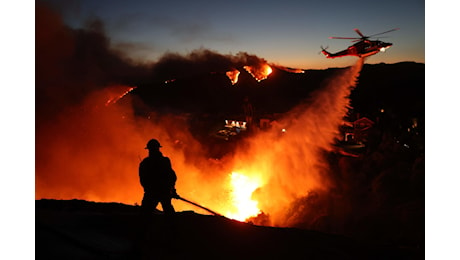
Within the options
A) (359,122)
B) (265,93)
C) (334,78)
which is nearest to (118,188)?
(334,78)

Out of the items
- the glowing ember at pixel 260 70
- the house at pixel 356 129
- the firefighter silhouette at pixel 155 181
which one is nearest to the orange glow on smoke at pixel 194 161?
the house at pixel 356 129

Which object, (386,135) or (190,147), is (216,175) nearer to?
(190,147)

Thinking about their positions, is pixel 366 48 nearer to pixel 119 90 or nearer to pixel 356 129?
pixel 119 90

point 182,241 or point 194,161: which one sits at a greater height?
point 194,161

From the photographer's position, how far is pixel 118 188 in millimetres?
21562

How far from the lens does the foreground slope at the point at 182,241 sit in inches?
200

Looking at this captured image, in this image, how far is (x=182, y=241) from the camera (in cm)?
592

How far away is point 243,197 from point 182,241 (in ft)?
47.3

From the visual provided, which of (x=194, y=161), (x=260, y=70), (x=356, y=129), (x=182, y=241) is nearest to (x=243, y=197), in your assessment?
(x=194, y=161)

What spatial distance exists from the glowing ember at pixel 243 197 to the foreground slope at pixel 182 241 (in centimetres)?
1018

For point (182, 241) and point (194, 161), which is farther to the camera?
point (194, 161)

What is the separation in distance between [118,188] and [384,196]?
58.7 ft

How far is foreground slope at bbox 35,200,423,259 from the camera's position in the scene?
5082 millimetres

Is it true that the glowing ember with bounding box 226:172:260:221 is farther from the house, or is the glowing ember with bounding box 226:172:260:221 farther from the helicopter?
the house
